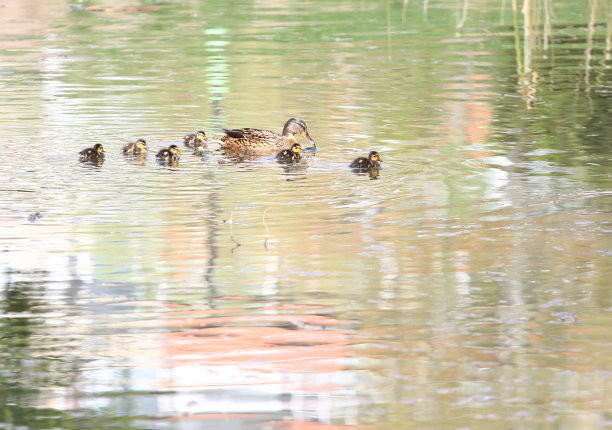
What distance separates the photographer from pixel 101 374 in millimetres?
6809

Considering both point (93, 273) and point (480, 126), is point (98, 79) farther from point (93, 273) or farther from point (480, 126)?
point (93, 273)

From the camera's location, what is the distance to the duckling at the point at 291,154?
13.6 metres

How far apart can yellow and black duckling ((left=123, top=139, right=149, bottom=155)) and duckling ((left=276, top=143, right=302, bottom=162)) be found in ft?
4.65

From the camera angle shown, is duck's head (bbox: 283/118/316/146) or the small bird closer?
the small bird

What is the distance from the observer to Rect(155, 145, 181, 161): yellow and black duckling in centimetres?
1341

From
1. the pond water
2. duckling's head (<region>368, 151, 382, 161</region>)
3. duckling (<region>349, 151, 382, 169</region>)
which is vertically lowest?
the pond water

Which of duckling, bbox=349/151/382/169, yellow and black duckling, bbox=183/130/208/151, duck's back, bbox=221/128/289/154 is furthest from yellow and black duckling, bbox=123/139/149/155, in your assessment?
duckling, bbox=349/151/382/169

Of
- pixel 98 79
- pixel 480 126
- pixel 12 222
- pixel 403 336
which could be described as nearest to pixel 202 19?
pixel 98 79

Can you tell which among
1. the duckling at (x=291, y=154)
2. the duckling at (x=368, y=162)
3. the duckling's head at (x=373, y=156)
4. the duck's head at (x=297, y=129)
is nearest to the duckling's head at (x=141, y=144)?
the duckling at (x=291, y=154)

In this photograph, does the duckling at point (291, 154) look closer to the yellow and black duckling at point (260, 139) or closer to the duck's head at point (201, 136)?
the yellow and black duckling at point (260, 139)

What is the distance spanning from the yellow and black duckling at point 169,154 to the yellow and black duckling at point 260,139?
2.86 ft

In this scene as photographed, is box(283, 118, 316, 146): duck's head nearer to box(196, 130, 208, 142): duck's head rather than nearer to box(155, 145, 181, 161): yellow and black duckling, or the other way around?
box(196, 130, 208, 142): duck's head

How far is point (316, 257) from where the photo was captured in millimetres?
9188

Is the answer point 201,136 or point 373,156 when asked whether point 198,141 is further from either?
point 373,156
